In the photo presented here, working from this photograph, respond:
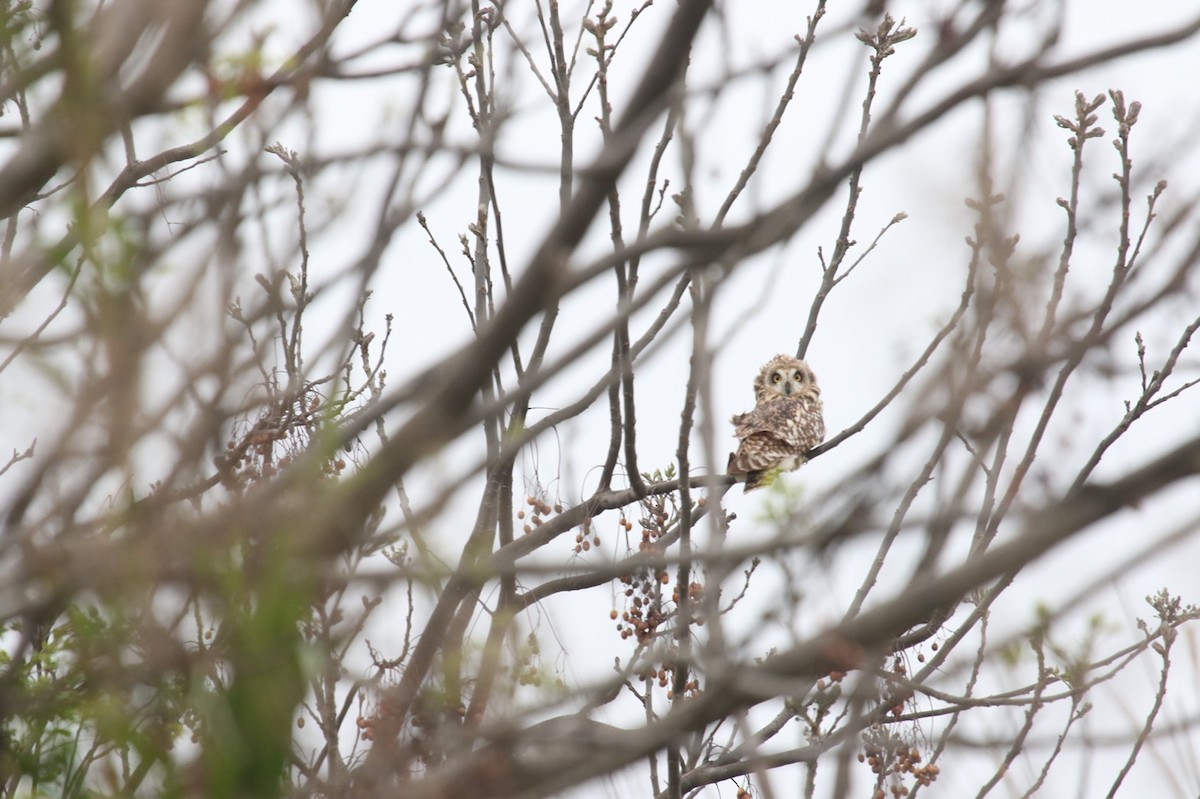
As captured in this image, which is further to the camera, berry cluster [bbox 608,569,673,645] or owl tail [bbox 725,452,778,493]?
owl tail [bbox 725,452,778,493]

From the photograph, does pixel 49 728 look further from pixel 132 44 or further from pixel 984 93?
pixel 984 93

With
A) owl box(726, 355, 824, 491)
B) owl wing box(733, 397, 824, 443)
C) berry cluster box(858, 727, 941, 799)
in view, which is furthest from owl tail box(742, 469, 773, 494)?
berry cluster box(858, 727, 941, 799)

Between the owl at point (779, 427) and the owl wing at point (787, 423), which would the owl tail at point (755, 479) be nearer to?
the owl at point (779, 427)

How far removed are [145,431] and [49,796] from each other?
0.84 meters

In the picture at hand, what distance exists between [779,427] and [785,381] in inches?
72.7

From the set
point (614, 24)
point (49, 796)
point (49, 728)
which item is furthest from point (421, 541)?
point (614, 24)

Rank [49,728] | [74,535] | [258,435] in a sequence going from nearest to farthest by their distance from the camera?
[74,535]
[49,728]
[258,435]

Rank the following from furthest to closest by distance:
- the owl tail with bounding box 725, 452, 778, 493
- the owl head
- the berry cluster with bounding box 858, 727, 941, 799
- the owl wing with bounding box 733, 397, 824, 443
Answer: the owl head
the owl wing with bounding box 733, 397, 824, 443
the owl tail with bounding box 725, 452, 778, 493
the berry cluster with bounding box 858, 727, 941, 799

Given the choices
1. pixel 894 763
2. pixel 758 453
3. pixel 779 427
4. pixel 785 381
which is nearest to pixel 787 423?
pixel 779 427

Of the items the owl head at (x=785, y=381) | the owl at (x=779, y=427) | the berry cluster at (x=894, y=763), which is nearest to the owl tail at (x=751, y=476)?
the owl at (x=779, y=427)

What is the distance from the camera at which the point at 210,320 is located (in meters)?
1.96

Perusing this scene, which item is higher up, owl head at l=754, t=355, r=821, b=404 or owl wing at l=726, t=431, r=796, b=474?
owl head at l=754, t=355, r=821, b=404

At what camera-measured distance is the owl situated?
25.2 ft

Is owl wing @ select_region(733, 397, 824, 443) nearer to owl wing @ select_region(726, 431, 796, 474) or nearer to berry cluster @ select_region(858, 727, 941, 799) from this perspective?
owl wing @ select_region(726, 431, 796, 474)
